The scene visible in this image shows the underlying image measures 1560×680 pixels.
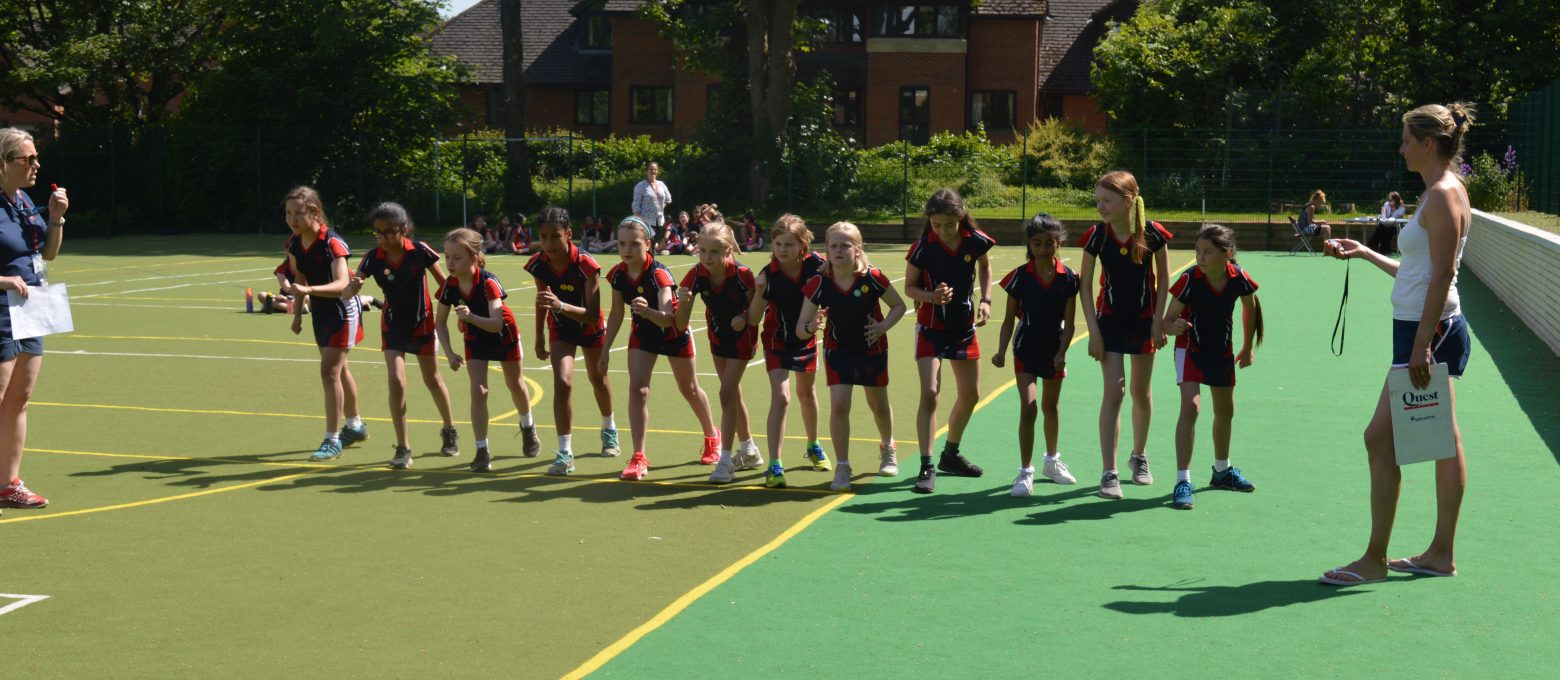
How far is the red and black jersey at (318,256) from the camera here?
10391 mm

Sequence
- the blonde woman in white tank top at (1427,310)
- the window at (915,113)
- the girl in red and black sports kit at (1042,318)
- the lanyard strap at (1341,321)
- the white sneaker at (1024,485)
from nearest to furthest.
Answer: the blonde woman in white tank top at (1427,310) → the lanyard strap at (1341,321) → the white sneaker at (1024,485) → the girl in red and black sports kit at (1042,318) → the window at (915,113)

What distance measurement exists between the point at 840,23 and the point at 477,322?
160ft

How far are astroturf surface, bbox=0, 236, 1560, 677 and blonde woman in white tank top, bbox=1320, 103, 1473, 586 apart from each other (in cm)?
19

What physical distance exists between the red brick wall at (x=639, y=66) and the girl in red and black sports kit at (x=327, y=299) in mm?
48684

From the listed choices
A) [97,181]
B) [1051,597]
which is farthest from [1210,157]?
[1051,597]

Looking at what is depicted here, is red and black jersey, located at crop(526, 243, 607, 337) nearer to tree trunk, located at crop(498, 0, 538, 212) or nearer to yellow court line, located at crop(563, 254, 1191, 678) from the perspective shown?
yellow court line, located at crop(563, 254, 1191, 678)

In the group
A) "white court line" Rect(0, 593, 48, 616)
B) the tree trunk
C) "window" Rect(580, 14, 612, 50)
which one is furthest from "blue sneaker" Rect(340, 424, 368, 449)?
"window" Rect(580, 14, 612, 50)

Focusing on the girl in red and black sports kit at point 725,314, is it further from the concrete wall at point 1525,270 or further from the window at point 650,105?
the window at point 650,105

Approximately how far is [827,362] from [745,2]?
35.3 m

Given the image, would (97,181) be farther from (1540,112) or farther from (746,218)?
(1540,112)

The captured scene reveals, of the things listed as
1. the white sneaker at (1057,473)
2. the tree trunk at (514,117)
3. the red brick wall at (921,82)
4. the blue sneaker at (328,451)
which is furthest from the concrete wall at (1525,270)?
the red brick wall at (921,82)

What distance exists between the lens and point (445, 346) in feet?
32.1

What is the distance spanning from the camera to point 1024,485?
347 inches

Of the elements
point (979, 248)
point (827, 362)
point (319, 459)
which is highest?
point (979, 248)
